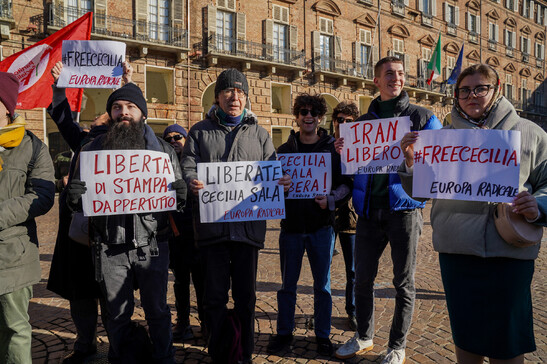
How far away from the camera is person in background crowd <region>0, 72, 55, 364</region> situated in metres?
2.14

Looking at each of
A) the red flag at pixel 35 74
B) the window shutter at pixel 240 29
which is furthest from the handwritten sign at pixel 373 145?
the window shutter at pixel 240 29

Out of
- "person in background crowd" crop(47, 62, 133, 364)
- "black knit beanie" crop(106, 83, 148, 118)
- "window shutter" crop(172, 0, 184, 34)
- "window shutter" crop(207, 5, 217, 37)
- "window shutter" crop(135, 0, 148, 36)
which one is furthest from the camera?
"window shutter" crop(207, 5, 217, 37)

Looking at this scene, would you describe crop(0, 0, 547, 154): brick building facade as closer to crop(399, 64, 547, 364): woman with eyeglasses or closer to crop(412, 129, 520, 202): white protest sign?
crop(412, 129, 520, 202): white protest sign

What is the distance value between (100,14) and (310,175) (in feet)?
47.4

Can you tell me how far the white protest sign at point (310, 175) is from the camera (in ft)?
9.85

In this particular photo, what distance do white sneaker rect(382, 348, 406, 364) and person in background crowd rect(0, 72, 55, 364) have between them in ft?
7.42

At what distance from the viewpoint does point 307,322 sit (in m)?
3.54

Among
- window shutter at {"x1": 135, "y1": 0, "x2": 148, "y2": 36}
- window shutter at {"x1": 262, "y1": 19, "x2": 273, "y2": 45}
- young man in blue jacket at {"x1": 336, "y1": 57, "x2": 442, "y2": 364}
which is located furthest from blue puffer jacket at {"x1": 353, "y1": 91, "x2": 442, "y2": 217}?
window shutter at {"x1": 262, "y1": 19, "x2": 273, "y2": 45}

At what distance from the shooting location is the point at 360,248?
2.85 metres

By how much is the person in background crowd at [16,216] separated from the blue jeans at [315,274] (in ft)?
5.49

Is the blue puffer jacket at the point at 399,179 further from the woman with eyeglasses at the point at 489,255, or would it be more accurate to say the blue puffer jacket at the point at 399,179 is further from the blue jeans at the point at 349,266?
the blue jeans at the point at 349,266

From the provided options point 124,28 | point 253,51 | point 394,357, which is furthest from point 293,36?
point 394,357

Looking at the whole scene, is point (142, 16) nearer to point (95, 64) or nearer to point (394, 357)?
point (95, 64)

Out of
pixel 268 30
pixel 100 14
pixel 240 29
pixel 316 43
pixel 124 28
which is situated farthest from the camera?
pixel 316 43
